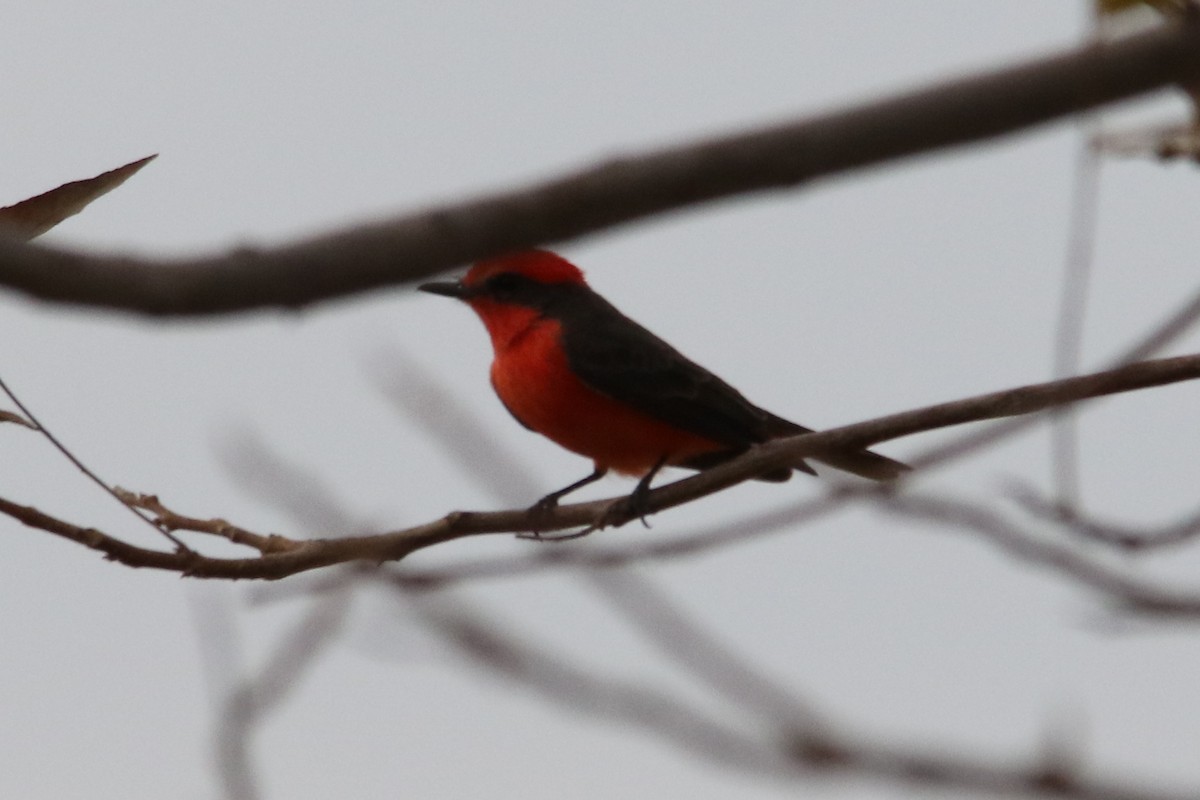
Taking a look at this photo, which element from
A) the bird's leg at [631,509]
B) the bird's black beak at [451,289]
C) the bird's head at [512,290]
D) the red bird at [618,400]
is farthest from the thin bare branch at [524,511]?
the bird's black beak at [451,289]

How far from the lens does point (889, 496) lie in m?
2.79

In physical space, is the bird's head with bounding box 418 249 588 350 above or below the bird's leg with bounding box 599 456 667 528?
above

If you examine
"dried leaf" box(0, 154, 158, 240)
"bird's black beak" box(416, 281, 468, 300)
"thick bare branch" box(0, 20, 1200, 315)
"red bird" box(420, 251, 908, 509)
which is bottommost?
"thick bare branch" box(0, 20, 1200, 315)

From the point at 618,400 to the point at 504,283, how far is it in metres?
1.11

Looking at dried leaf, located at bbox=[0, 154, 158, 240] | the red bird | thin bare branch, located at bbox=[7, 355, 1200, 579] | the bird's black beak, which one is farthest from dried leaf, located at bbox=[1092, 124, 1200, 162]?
the bird's black beak

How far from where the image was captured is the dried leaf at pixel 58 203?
8.04 ft

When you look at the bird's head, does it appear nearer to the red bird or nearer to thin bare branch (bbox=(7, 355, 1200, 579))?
the red bird

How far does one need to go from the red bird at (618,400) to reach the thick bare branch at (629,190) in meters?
4.77

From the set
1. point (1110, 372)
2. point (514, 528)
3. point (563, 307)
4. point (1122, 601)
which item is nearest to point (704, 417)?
point (563, 307)

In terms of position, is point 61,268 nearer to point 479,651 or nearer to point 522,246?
point 522,246

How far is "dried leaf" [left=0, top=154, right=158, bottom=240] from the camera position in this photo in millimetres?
2449

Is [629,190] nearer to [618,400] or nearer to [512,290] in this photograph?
[618,400]

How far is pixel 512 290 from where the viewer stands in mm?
7582

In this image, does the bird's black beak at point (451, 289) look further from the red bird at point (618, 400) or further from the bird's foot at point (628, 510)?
the bird's foot at point (628, 510)
